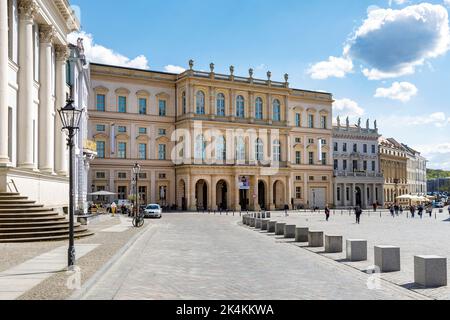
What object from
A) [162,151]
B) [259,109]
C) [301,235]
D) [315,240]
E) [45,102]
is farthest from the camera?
[259,109]

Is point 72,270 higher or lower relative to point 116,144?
lower

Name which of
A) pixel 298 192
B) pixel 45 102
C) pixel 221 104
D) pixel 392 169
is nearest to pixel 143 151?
pixel 221 104

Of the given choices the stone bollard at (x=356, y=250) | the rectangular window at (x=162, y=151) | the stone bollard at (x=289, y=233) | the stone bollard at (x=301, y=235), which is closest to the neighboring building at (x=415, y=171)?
the rectangular window at (x=162, y=151)

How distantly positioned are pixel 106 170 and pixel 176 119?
12761 mm

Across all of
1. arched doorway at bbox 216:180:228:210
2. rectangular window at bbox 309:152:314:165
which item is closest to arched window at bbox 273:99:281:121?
rectangular window at bbox 309:152:314:165

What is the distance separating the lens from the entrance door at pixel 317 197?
295 feet

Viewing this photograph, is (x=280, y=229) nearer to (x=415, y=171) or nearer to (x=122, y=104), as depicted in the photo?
(x=122, y=104)

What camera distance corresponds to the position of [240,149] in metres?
79.6

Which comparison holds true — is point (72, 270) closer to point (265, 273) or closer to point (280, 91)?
point (265, 273)

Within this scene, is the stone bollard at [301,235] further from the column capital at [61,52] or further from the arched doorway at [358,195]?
the arched doorway at [358,195]

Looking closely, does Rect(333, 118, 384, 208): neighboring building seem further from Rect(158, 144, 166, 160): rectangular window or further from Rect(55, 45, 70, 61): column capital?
Rect(55, 45, 70, 61): column capital

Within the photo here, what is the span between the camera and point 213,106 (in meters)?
76.6

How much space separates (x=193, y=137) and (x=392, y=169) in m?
55.9
